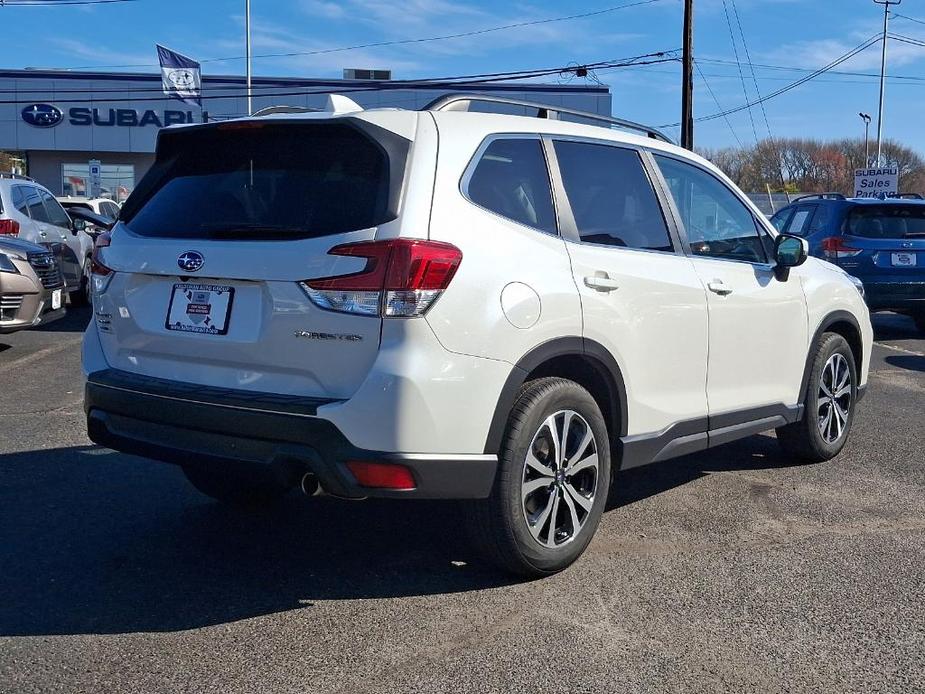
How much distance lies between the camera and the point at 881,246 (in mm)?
12375

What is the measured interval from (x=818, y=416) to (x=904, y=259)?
7.21m

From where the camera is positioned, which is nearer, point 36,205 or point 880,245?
point 880,245

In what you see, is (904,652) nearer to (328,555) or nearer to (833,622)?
(833,622)

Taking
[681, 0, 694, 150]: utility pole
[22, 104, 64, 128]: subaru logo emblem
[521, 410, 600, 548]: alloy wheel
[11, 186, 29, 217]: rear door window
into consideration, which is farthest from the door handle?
Answer: [22, 104, 64, 128]: subaru logo emblem

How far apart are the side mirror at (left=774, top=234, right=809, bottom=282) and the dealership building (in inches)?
1351

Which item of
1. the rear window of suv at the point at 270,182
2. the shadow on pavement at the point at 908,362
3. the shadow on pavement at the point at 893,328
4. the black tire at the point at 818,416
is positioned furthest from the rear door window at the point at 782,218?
the rear window of suv at the point at 270,182

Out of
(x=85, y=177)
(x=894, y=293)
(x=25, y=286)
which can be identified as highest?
(x=85, y=177)

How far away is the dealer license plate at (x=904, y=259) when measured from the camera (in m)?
12.4

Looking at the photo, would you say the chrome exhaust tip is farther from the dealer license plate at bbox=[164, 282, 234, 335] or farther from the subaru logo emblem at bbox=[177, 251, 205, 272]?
the subaru logo emblem at bbox=[177, 251, 205, 272]

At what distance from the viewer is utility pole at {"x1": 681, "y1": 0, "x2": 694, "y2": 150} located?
28406 mm

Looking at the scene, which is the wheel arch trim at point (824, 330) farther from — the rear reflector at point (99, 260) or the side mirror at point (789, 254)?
the rear reflector at point (99, 260)

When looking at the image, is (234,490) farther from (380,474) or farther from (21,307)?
(21,307)

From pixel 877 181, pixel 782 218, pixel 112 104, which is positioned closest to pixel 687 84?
pixel 877 181

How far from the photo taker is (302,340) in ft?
12.0
